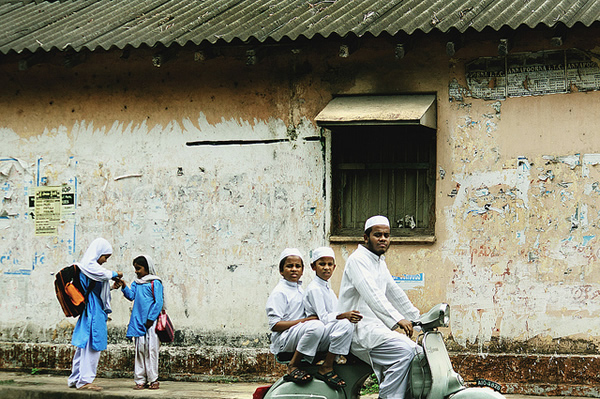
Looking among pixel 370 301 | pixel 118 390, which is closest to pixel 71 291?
pixel 118 390

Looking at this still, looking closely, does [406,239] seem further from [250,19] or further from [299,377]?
[299,377]

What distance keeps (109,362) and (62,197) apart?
2.21 meters

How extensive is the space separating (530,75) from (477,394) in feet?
15.4

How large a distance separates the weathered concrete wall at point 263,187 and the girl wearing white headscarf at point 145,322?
82cm

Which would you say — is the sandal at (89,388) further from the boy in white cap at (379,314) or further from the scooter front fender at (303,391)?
the boy in white cap at (379,314)

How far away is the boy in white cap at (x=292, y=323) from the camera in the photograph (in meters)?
6.44

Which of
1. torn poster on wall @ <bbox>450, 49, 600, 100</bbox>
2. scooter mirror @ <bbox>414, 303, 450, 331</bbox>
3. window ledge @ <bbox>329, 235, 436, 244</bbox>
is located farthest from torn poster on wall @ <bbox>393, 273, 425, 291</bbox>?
scooter mirror @ <bbox>414, 303, 450, 331</bbox>

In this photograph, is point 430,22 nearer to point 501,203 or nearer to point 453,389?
point 501,203

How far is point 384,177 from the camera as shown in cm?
995

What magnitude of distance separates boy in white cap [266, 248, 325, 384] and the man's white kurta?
1.02ft

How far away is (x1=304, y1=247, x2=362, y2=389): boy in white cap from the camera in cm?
627

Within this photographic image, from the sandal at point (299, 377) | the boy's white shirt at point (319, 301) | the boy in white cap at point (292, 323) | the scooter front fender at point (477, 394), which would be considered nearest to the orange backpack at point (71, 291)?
the boy in white cap at point (292, 323)

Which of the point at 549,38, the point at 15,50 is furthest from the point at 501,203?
the point at 15,50

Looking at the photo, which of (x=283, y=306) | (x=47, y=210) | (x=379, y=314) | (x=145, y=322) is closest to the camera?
(x=379, y=314)
